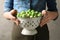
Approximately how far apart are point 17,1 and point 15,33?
6.9 inches

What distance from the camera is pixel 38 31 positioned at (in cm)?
97

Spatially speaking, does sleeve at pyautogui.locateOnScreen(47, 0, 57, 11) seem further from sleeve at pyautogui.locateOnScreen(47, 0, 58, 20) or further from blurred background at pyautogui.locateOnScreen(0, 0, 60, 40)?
blurred background at pyautogui.locateOnScreen(0, 0, 60, 40)

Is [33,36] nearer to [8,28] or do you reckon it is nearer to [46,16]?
[46,16]

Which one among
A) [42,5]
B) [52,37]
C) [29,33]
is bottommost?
[52,37]

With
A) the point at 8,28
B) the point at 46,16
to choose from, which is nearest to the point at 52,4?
the point at 46,16

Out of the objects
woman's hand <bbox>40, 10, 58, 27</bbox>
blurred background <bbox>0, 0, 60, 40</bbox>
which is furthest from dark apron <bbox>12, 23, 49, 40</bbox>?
blurred background <bbox>0, 0, 60, 40</bbox>

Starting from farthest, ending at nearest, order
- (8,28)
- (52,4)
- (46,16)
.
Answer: (8,28) < (52,4) < (46,16)

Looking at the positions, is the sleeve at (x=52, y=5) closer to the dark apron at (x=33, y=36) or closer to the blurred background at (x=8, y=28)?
Result: the dark apron at (x=33, y=36)

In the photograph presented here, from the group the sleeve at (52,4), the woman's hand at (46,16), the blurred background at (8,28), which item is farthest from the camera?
the blurred background at (8,28)

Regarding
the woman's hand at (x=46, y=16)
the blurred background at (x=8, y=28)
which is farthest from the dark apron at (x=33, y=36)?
the blurred background at (x=8, y=28)

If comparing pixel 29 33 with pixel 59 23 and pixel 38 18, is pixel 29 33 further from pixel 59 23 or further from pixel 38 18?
pixel 59 23

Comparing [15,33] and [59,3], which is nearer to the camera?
[15,33]

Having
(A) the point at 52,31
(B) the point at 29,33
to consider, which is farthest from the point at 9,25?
(B) the point at 29,33

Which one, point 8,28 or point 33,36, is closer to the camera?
point 33,36
